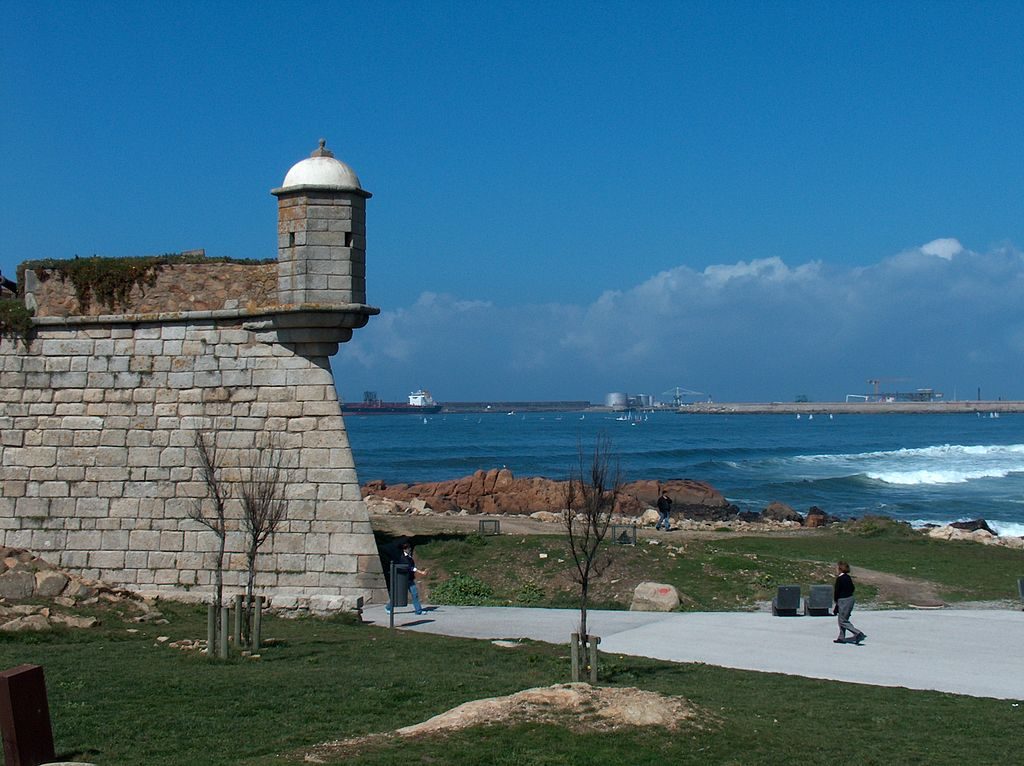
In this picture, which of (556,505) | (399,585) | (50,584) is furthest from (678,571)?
(556,505)

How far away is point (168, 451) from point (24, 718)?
39.1ft

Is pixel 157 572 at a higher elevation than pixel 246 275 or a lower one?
lower

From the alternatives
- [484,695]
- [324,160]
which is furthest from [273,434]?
[484,695]

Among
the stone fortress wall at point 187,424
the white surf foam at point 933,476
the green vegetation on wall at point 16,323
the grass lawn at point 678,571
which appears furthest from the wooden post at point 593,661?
the white surf foam at point 933,476

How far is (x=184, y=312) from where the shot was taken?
18.9m

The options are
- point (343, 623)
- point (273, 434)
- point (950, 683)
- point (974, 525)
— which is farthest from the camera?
point (974, 525)

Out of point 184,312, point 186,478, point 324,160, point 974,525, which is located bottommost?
point 974,525

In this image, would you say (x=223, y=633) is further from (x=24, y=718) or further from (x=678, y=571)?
(x=678, y=571)

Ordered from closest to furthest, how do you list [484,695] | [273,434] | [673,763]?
[673,763] → [484,695] → [273,434]

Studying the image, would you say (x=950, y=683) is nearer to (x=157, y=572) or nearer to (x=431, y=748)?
(x=431, y=748)

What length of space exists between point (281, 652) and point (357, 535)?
4.16 meters

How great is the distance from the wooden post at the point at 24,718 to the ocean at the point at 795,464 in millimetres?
33721

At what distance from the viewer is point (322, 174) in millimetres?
18094

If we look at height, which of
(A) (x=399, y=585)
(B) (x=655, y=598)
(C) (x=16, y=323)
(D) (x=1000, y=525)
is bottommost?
(D) (x=1000, y=525)
